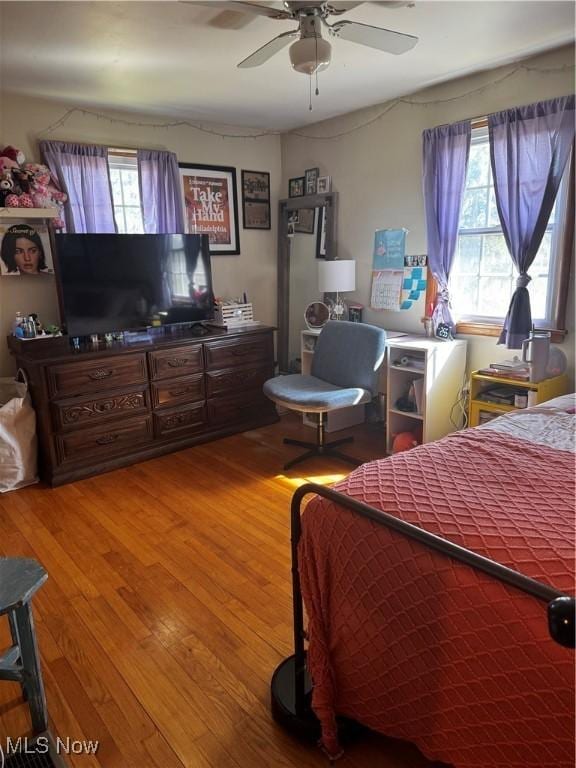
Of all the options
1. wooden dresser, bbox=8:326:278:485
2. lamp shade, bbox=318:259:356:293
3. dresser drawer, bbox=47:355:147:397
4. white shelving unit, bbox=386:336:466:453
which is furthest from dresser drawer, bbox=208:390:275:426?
white shelving unit, bbox=386:336:466:453

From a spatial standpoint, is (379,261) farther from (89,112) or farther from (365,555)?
(365,555)

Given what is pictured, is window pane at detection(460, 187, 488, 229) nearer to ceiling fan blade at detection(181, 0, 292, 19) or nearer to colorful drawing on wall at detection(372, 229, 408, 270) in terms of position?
colorful drawing on wall at detection(372, 229, 408, 270)

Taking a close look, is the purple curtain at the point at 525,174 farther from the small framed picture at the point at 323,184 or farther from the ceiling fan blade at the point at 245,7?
the ceiling fan blade at the point at 245,7

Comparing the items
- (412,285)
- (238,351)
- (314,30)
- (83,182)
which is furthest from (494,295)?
(83,182)

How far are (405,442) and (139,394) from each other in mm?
1809

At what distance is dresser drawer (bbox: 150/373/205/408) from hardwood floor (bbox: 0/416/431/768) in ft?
1.53

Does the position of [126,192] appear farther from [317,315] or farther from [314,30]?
[314,30]

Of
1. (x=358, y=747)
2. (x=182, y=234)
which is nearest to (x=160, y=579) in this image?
(x=358, y=747)

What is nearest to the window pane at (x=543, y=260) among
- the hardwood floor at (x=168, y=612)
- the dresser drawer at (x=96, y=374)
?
the hardwood floor at (x=168, y=612)

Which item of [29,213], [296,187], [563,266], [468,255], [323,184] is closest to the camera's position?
[563,266]

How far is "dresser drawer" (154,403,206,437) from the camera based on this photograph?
3676 millimetres

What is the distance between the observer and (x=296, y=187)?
4578 mm

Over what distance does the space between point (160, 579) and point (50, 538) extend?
0.74m

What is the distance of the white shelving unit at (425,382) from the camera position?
3350 millimetres
